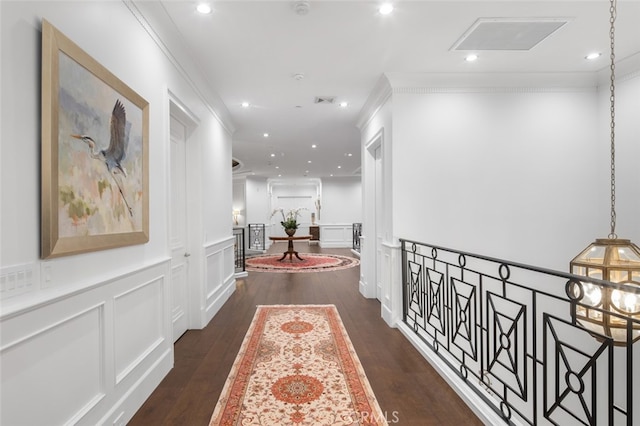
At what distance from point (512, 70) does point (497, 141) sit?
2.63 feet

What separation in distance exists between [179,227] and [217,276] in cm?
120

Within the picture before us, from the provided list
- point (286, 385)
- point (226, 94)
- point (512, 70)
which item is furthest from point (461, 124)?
point (286, 385)

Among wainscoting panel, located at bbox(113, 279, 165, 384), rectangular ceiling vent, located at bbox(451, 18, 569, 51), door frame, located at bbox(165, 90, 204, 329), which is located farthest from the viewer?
door frame, located at bbox(165, 90, 204, 329)

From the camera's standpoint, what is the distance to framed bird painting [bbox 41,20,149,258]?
4.88 ft

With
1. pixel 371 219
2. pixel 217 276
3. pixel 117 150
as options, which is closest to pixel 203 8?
pixel 117 150

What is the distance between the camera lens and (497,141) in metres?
3.99

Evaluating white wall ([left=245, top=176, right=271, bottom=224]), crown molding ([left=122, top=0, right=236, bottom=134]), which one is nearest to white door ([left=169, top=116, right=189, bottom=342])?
crown molding ([left=122, top=0, right=236, bottom=134])

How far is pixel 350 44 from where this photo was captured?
314cm

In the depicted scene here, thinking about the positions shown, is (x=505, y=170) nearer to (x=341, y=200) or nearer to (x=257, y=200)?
(x=341, y=200)

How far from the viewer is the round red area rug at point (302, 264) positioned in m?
8.05

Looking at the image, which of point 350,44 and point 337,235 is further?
point 337,235

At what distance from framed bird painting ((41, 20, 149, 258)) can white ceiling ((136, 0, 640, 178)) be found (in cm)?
89

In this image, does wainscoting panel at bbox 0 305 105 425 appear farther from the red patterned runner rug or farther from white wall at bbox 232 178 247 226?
white wall at bbox 232 178 247 226

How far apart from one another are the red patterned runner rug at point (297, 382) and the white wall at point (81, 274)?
687 millimetres
